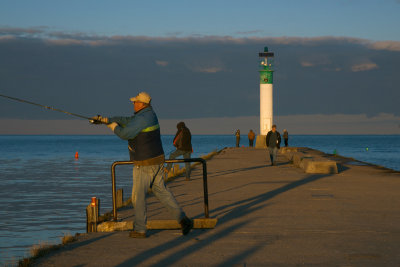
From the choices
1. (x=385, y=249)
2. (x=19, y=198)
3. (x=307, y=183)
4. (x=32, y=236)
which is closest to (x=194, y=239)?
(x=385, y=249)

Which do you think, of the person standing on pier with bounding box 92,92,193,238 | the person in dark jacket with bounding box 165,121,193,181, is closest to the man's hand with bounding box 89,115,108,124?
the person standing on pier with bounding box 92,92,193,238

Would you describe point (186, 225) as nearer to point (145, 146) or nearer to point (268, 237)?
point (268, 237)

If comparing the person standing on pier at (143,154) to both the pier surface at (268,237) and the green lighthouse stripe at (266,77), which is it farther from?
the green lighthouse stripe at (266,77)

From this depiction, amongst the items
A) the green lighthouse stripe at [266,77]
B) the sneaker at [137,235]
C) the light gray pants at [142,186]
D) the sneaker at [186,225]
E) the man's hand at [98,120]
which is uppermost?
the green lighthouse stripe at [266,77]

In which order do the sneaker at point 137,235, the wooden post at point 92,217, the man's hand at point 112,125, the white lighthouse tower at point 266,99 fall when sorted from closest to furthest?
the man's hand at point 112,125 < the sneaker at point 137,235 < the wooden post at point 92,217 < the white lighthouse tower at point 266,99

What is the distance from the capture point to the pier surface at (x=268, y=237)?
777cm

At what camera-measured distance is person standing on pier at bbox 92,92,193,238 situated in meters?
9.12

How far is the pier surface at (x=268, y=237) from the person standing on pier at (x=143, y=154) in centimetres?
39

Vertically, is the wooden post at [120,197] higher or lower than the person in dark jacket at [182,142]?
lower

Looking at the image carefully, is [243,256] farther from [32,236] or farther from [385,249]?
[32,236]

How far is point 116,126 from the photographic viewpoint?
908cm

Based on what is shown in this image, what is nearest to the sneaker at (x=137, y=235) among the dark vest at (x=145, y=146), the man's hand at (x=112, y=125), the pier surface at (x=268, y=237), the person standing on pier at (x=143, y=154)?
the person standing on pier at (x=143, y=154)

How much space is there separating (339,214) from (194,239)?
400 cm

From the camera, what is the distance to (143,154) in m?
9.23
